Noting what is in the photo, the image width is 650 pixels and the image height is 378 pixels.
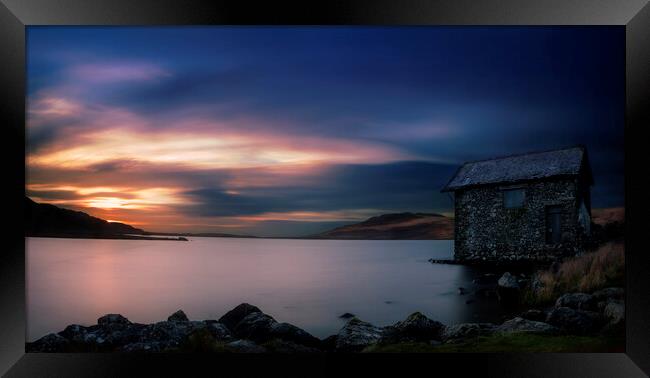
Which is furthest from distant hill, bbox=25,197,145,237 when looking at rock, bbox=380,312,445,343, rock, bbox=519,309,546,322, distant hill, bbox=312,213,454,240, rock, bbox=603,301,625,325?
rock, bbox=603,301,625,325

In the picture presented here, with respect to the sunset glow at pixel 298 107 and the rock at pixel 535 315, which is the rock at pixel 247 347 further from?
the rock at pixel 535 315

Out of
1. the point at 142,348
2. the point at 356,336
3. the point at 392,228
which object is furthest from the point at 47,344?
the point at 392,228

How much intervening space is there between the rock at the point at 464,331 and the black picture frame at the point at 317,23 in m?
0.21

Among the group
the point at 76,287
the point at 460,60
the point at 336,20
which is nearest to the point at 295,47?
the point at 336,20

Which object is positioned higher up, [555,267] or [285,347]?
[555,267]

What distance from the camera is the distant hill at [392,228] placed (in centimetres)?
577

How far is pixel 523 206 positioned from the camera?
20.6ft

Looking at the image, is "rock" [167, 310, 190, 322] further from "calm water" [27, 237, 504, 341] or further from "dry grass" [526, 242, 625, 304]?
"dry grass" [526, 242, 625, 304]

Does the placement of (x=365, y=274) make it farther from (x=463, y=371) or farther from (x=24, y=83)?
(x=24, y=83)

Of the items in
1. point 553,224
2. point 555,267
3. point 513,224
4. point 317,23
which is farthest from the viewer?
point 513,224

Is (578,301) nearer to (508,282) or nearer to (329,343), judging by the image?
(508,282)

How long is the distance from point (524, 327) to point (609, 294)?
1.06 meters

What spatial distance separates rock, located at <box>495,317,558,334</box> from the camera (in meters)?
5.66

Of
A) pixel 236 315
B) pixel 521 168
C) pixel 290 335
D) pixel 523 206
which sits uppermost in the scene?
pixel 521 168
